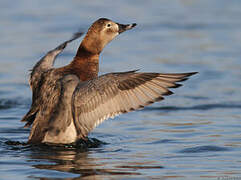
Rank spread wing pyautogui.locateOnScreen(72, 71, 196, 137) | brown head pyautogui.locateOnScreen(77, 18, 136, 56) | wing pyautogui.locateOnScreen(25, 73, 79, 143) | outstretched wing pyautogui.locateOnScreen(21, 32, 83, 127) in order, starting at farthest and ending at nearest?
brown head pyautogui.locateOnScreen(77, 18, 136, 56) < outstretched wing pyautogui.locateOnScreen(21, 32, 83, 127) < wing pyautogui.locateOnScreen(25, 73, 79, 143) < spread wing pyautogui.locateOnScreen(72, 71, 196, 137)

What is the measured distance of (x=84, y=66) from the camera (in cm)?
759

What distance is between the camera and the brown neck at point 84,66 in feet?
24.3

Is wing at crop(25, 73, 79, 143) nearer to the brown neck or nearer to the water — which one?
the water

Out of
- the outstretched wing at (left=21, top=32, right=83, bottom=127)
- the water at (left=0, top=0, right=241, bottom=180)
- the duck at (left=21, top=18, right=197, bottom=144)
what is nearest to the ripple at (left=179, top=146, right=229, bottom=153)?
the water at (left=0, top=0, right=241, bottom=180)

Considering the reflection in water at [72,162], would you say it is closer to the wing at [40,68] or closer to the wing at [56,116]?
the wing at [56,116]

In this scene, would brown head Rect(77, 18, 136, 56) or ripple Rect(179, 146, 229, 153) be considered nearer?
ripple Rect(179, 146, 229, 153)

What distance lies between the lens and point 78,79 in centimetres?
709

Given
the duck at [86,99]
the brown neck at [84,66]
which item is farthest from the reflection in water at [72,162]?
the brown neck at [84,66]

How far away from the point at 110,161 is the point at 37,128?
1.07 meters

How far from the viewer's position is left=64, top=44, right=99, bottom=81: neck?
740cm

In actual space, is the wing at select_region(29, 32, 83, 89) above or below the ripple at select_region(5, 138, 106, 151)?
above

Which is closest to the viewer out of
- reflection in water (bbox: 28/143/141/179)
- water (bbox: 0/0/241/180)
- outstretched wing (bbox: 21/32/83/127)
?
reflection in water (bbox: 28/143/141/179)

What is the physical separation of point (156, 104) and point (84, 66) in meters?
2.55

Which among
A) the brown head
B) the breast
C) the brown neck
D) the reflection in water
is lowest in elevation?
the reflection in water
